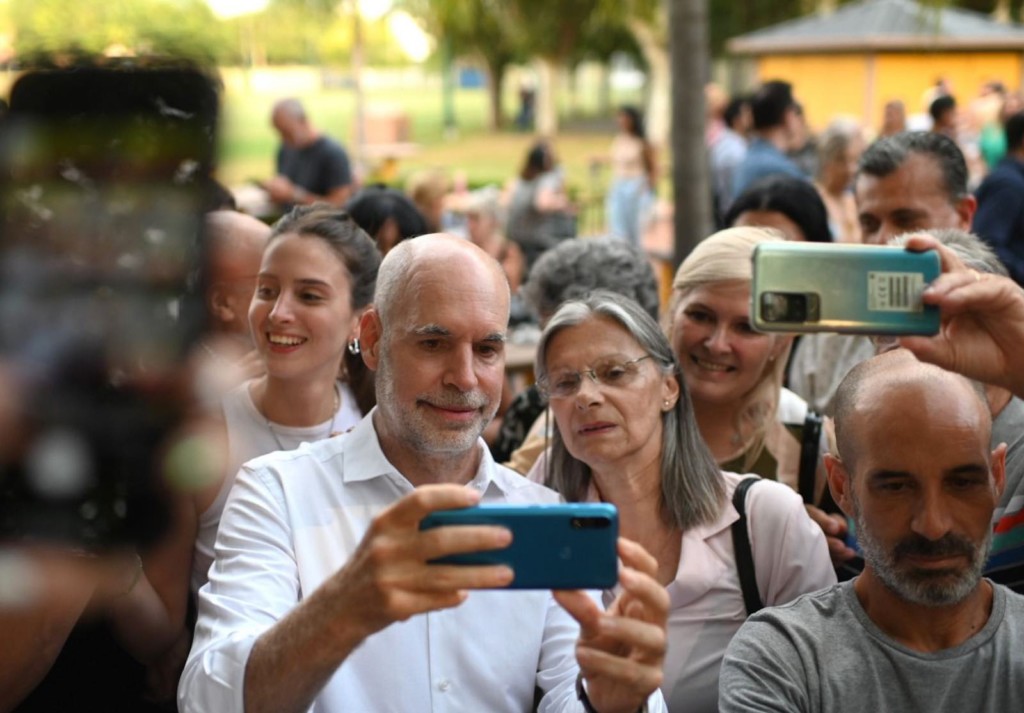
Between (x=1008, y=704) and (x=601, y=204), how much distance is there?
17.9 m

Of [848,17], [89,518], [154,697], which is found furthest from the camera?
[848,17]

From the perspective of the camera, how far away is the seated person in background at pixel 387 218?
450cm

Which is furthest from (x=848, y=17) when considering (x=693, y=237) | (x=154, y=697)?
(x=154, y=697)

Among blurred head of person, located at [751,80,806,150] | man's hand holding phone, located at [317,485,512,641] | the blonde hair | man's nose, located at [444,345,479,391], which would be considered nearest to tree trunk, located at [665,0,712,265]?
blurred head of person, located at [751,80,806,150]

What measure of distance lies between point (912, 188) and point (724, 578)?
1870 millimetres

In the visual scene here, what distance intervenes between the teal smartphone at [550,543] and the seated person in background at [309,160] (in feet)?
24.7

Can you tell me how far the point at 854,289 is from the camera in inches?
69.9

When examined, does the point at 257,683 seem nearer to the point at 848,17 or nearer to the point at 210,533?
the point at 210,533

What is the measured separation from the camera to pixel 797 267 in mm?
1803

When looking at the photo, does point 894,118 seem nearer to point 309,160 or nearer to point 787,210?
point 309,160

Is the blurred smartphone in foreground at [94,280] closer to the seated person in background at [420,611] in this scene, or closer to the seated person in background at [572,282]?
the seated person in background at [420,611]

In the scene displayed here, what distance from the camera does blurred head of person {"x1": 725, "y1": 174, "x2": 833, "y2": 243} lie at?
4.51 m

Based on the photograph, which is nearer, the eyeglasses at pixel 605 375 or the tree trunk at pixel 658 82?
the eyeglasses at pixel 605 375

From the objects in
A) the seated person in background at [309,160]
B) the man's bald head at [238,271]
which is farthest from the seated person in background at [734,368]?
the seated person in background at [309,160]
